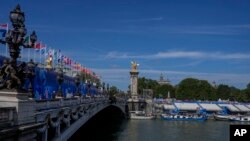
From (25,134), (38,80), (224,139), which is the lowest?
(224,139)

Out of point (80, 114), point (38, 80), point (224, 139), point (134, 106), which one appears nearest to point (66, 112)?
point (38, 80)

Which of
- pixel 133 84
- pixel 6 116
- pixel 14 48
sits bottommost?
pixel 6 116

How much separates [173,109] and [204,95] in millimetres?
36381

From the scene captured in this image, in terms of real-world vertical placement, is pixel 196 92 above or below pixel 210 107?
above

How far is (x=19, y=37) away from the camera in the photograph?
1559cm

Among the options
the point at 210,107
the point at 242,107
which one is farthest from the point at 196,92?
the point at 210,107

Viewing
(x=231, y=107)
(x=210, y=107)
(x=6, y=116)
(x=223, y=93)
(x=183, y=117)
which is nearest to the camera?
(x=6, y=116)

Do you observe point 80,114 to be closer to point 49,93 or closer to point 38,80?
point 49,93

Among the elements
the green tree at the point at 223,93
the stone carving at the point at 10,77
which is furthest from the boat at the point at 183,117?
the stone carving at the point at 10,77

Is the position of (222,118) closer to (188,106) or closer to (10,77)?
(188,106)

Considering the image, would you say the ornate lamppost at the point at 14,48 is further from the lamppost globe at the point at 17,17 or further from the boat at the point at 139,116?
the boat at the point at 139,116

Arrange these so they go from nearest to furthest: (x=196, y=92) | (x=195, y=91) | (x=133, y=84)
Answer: (x=133, y=84) → (x=196, y=92) → (x=195, y=91)

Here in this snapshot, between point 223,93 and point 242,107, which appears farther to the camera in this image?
point 223,93

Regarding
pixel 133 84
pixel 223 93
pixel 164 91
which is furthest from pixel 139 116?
pixel 223 93
